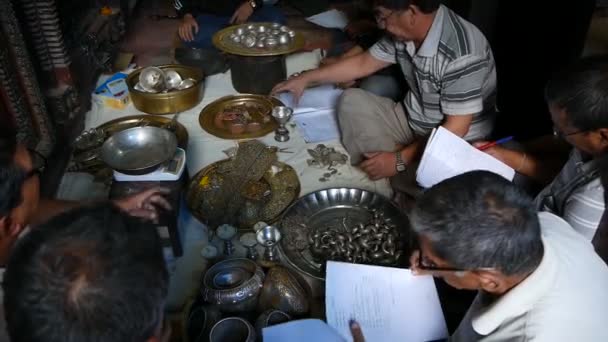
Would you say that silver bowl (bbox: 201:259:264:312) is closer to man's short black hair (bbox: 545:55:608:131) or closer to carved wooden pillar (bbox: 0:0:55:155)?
man's short black hair (bbox: 545:55:608:131)

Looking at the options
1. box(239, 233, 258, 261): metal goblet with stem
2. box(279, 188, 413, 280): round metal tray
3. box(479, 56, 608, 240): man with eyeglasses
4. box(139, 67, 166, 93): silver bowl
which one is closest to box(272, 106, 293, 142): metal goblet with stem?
box(279, 188, 413, 280): round metal tray

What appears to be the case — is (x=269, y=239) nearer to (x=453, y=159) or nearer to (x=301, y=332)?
(x=301, y=332)

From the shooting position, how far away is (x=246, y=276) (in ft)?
4.96

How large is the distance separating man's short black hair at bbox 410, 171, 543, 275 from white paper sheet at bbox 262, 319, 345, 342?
55 centimetres

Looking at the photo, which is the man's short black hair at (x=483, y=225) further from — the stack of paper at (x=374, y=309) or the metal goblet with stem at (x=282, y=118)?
the metal goblet with stem at (x=282, y=118)

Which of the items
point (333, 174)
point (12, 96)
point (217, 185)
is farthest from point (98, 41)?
point (333, 174)

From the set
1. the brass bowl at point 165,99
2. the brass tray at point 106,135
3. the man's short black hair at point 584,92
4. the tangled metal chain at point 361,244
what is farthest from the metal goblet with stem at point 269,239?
the brass bowl at point 165,99

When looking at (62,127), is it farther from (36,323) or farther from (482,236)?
(482,236)

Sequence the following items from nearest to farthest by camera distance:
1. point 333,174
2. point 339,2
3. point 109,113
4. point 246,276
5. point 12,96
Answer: point 246,276 < point 12,96 < point 333,174 < point 109,113 < point 339,2

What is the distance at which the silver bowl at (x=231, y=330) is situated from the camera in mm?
1300

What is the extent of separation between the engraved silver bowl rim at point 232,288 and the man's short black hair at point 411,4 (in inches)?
41.1

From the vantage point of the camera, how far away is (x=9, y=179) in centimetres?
102

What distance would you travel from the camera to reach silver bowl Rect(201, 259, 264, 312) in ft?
4.62

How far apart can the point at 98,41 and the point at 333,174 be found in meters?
1.84
